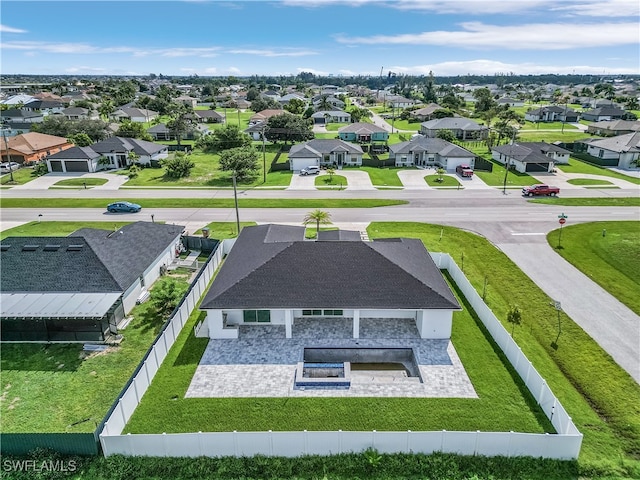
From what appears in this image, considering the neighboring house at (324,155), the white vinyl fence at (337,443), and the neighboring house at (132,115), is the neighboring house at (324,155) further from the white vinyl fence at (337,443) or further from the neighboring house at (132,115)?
the neighboring house at (132,115)

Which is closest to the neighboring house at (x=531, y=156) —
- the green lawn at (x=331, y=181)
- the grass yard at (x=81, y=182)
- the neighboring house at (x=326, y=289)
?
the green lawn at (x=331, y=181)

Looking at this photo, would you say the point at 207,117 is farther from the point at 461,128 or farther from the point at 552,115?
the point at 552,115

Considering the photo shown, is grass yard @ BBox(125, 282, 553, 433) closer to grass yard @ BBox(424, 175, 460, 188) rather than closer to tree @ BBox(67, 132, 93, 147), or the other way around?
grass yard @ BBox(424, 175, 460, 188)

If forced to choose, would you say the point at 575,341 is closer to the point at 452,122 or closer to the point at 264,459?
the point at 264,459

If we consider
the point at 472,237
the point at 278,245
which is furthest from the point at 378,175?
the point at 278,245

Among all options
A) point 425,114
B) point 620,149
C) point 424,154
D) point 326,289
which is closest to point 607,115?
point 425,114

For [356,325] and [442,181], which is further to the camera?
[442,181]

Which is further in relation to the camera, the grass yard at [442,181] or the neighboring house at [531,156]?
the neighboring house at [531,156]
